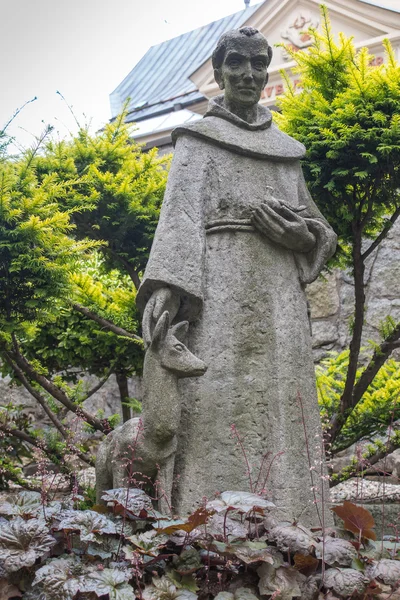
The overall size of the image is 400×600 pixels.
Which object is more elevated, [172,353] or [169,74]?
[169,74]

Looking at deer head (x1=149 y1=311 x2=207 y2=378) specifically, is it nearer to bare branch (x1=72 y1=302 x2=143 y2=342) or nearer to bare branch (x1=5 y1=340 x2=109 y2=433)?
bare branch (x1=5 y1=340 x2=109 y2=433)

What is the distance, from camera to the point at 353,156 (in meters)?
5.29

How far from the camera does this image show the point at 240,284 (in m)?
3.76

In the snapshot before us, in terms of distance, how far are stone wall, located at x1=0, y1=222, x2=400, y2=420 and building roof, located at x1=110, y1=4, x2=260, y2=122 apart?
4893mm

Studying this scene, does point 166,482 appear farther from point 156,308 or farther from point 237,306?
point 237,306

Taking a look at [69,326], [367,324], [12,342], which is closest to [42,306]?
[12,342]

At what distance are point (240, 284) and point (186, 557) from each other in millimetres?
1502

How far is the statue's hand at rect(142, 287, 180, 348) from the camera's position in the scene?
3523mm

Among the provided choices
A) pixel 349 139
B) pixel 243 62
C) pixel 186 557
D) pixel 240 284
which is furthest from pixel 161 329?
pixel 349 139

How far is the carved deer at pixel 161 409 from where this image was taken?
3.40 m

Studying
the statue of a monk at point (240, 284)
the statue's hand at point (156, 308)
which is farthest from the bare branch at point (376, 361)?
the statue's hand at point (156, 308)

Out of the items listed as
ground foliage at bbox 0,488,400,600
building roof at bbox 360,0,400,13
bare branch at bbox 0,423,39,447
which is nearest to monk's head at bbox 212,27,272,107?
ground foliage at bbox 0,488,400,600

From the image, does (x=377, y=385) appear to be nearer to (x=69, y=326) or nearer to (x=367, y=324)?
(x=69, y=326)

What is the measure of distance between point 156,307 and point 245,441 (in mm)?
763
